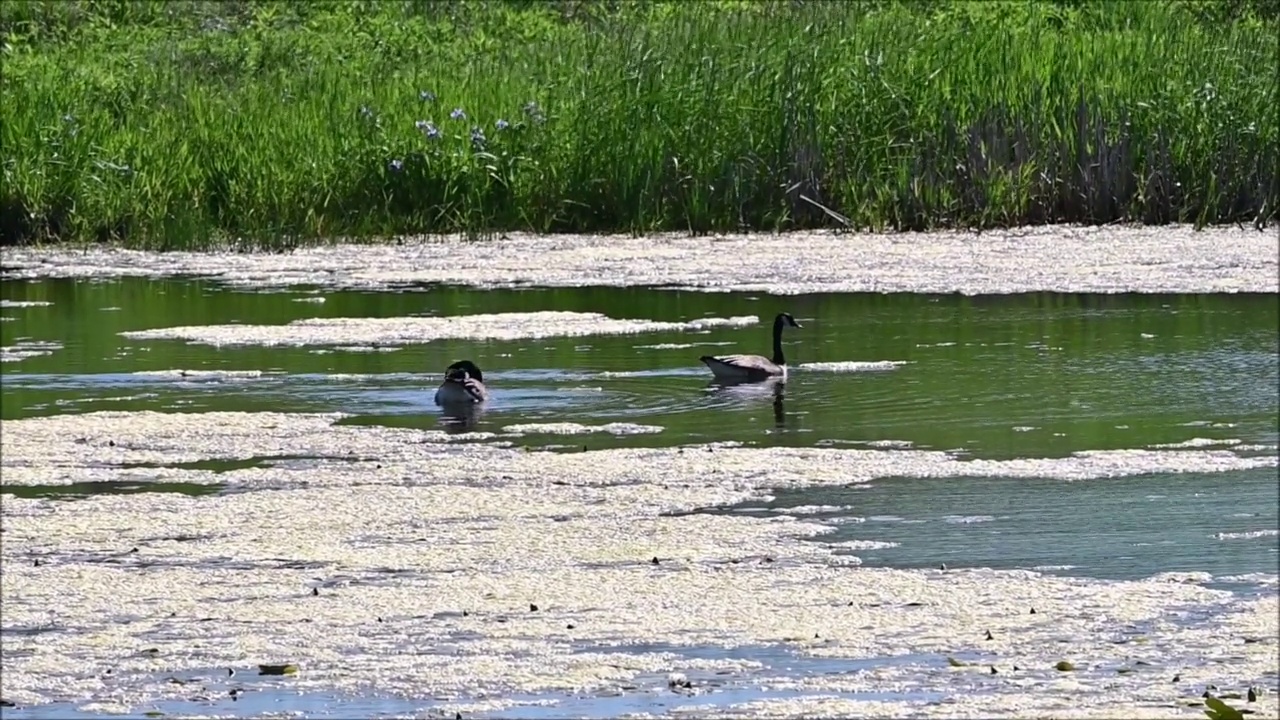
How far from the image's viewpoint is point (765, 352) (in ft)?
36.3

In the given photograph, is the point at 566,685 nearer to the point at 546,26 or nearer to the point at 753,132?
the point at 753,132

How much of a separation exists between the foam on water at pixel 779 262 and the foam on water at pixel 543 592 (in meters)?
5.24

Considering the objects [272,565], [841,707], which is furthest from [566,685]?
[272,565]

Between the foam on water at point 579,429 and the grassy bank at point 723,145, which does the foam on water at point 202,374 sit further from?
the grassy bank at point 723,145

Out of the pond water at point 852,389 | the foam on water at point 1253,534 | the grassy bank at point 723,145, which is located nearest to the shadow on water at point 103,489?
the pond water at point 852,389

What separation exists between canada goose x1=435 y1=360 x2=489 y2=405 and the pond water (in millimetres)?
88

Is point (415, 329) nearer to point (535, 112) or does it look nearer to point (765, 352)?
point (765, 352)

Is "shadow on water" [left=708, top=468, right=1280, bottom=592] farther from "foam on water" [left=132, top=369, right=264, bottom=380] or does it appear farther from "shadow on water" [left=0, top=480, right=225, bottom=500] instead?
"foam on water" [left=132, top=369, right=264, bottom=380]

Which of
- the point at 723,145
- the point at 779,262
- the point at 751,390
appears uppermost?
the point at 723,145

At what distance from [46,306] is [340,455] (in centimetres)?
549

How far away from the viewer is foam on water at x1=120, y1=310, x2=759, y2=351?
37.7 ft

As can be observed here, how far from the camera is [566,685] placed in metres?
5.00

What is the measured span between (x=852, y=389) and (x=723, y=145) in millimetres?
6074

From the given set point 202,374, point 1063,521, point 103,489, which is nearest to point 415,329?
point 202,374
